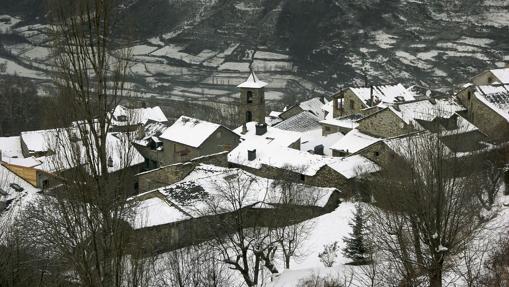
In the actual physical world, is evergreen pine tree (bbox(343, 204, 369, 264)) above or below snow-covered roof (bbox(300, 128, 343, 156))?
above

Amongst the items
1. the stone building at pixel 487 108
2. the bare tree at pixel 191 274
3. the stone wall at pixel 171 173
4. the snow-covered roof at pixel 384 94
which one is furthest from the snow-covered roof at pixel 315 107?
the bare tree at pixel 191 274

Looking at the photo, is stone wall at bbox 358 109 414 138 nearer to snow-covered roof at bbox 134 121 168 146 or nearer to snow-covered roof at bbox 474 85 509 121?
snow-covered roof at bbox 474 85 509 121

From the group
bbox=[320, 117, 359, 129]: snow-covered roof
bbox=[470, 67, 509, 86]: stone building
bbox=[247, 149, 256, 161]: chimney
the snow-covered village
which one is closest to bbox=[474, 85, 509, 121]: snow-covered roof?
the snow-covered village

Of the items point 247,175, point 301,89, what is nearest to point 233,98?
point 301,89

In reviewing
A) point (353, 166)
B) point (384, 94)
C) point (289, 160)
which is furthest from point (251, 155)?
point (384, 94)

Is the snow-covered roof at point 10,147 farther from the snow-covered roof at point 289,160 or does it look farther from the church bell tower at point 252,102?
the church bell tower at point 252,102

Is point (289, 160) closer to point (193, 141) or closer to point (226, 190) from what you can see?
point (193, 141)
